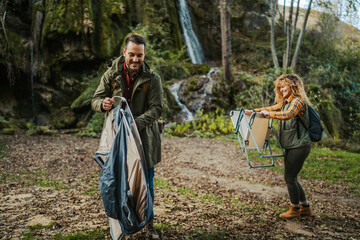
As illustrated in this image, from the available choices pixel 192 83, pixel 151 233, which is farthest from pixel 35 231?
pixel 192 83

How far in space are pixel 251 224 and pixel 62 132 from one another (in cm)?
1007

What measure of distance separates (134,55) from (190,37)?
1829cm

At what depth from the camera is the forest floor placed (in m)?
3.35

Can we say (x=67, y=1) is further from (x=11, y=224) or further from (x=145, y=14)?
(x=11, y=224)

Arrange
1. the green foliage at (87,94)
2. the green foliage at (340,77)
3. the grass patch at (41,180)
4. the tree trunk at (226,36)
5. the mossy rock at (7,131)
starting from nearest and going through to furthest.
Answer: the grass patch at (41,180), the mossy rock at (7,131), the green foliage at (87,94), the tree trunk at (226,36), the green foliage at (340,77)

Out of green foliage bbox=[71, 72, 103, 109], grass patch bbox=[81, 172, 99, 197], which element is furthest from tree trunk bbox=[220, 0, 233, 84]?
grass patch bbox=[81, 172, 99, 197]

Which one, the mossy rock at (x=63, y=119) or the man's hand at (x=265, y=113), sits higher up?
the man's hand at (x=265, y=113)

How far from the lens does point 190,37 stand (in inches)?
790

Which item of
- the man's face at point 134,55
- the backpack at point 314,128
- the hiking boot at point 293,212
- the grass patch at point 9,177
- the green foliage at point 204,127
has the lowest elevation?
the green foliage at point 204,127

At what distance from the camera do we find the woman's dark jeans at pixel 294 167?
3607 millimetres

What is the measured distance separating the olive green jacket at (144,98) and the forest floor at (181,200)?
3.82 feet

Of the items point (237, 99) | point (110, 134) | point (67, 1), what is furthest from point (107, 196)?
point (67, 1)

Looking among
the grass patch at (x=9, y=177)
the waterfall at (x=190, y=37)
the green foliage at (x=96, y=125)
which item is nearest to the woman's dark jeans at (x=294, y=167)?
the grass patch at (x=9, y=177)

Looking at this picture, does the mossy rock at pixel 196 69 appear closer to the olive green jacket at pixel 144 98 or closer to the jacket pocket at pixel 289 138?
the jacket pocket at pixel 289 138
